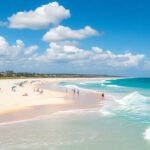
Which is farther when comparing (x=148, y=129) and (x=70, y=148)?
(x=148, y=129)

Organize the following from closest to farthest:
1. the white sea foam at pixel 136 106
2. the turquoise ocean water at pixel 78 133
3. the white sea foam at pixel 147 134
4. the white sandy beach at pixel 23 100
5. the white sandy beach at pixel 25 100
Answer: the turquoise ocean water at pixel 78 133 → the white sea foam at pixel 147 134 → the white sea foam at pixel 136 106 → the white sandy beach at pixel 25 100 → the white sandy beach at pixel 23 100

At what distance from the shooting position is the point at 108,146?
17.6 meters

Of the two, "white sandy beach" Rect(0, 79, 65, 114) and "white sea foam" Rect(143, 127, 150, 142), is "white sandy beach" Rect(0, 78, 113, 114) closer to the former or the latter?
"white sandy beach" Rect(0, 79, 65, 114)

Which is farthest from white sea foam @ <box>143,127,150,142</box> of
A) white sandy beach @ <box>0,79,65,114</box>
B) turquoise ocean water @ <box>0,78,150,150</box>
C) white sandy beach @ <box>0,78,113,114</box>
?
white sandy beach @ <box>0,79,65,114</box>

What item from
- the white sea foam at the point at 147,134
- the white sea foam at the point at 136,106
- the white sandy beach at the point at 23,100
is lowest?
the white sea foam at the point at 147,134

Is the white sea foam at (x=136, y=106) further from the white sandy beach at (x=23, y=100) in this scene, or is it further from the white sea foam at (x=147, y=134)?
the white sandy beach at (x=23, y=100)

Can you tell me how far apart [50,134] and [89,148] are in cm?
421

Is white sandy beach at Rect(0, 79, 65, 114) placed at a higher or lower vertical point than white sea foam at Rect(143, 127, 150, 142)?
higher

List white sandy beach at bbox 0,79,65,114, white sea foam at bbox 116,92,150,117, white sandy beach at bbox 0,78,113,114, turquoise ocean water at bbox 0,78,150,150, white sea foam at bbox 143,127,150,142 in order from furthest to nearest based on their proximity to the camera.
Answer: white sandy beach at bbox 0,79,65,114 → white sandy beach at bbox 0,78,113,114 → white sea foam at bbox 116,92,150,117 → white sea foam at bbox 143,127,150,142 → turquoise ocean water at bbox 0,78,150,150

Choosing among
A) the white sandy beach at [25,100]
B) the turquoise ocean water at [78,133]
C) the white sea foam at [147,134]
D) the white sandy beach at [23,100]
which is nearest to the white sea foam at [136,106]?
the turquoise ocean water at [78,133]

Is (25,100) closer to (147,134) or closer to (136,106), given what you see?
(136,106)

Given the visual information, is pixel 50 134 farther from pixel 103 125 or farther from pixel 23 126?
pixel 103 125

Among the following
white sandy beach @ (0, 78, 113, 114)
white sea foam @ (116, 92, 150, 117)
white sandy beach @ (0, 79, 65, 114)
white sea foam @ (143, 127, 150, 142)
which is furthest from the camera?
white sandy beach @ (0, 79, 65, 114)

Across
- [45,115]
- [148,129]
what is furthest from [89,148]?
[45,115]
